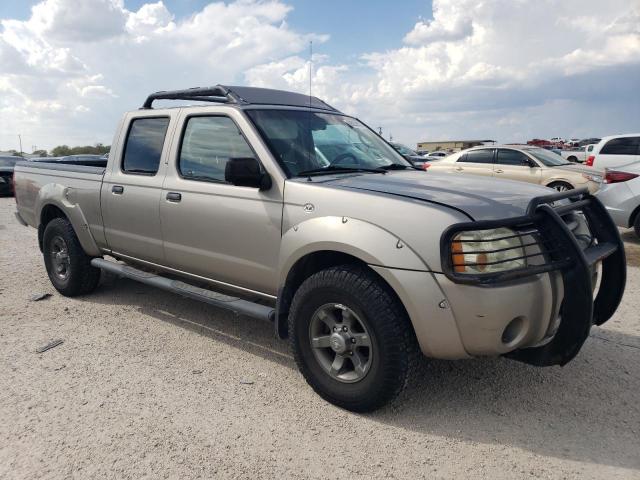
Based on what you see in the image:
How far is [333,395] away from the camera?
10.8 feet

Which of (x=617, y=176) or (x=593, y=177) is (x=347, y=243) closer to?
(x=617, y=176)

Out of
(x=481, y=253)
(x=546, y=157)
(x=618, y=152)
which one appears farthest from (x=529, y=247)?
(x=618, y=152)

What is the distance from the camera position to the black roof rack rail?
4281 mm

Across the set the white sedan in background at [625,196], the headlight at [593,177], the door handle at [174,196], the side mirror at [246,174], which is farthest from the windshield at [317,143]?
the headlight at [593,177]

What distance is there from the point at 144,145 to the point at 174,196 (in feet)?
2.82

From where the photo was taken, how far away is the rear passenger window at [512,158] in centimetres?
1223

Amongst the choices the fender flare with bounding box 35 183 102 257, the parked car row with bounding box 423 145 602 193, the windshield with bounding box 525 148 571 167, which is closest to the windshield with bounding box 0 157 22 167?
the parked car row with bounding box 423 145 602 193

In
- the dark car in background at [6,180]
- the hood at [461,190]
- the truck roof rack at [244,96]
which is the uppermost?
the truck roof rack at [244,96]

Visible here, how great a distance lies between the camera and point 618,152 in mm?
12109

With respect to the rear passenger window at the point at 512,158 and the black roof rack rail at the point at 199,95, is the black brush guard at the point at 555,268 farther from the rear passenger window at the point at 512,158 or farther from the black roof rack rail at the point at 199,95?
the rear passenger window at the point at 512,158

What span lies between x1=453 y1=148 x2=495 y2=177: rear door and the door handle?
9.44m

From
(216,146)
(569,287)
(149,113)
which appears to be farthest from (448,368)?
(149,113)

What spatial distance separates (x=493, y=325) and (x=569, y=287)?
1.58ft

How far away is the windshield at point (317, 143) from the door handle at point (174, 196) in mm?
858
